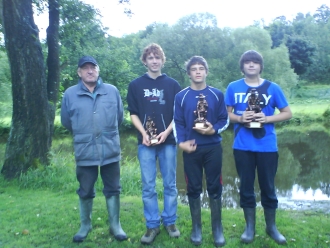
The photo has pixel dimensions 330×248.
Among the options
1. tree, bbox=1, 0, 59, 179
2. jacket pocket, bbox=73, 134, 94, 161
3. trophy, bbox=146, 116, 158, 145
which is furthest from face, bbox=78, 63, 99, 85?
tree, bbox=1, 0, 59, 179

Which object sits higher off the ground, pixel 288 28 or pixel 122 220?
pixel 288 28

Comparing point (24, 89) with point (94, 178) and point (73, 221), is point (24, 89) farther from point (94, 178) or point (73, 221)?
point (94, 178)

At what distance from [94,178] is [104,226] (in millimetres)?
834

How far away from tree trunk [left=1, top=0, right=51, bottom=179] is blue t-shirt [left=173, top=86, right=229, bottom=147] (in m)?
4.17

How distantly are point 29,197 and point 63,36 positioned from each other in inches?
233

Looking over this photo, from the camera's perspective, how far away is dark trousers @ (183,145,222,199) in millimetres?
3785

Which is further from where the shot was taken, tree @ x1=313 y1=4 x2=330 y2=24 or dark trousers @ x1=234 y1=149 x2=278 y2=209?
tree @ x1=313 y1=4 x2=330 y2=24

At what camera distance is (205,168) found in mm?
3854

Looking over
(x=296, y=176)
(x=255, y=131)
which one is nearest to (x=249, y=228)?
(x=255, y=131)

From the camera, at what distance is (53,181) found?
690 cm

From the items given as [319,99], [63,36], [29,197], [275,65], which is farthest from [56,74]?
[319,99]

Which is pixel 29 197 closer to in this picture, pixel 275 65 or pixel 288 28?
pixel 275 65

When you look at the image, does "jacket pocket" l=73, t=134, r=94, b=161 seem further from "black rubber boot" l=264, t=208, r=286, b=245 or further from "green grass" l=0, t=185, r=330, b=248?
"black rubber boot" l=264, t=208, r=286, b=245

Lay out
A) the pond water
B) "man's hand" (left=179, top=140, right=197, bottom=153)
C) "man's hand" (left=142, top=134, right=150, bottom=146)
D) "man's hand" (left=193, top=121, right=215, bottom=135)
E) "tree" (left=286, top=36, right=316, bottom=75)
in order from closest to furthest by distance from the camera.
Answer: "man's hand" (left=193, top=121, right=215, bottom=135) → "man's hand" (left=179, top=140, right=197, bottom=153) → "man's hand" (left=142, top=134, right=150, bottom=146) → the pond water → "tree" (left=286, top=36, right=316, bottom=75)
